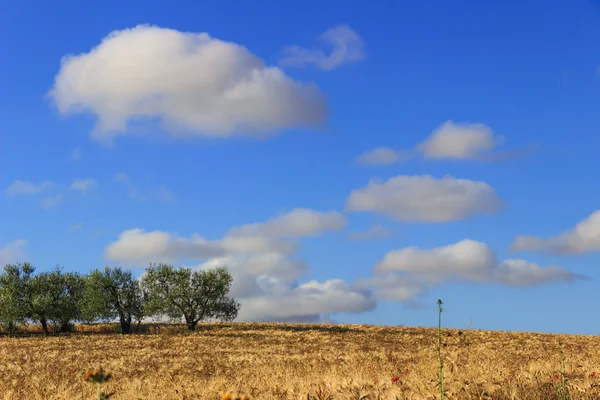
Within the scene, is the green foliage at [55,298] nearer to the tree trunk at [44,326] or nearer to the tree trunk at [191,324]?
the tree trunk at [44,326]

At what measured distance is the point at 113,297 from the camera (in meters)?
69.2

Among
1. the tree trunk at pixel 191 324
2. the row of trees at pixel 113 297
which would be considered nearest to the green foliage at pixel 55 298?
the row of trees at pixel 113 297

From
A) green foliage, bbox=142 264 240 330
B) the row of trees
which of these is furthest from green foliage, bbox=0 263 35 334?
green foliage, bbox=142 264 240 330

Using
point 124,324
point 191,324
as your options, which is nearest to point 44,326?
point 124,324

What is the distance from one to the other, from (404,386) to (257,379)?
13.6 feet

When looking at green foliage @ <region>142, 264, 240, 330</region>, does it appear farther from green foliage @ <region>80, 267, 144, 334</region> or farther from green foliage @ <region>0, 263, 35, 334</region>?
green foliage @ <region>0, 263, 35, 334</region>

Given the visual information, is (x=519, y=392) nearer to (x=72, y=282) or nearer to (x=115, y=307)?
(x=115, y=307)

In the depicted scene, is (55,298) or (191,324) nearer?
(191,324)

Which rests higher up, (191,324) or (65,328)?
(191,324)

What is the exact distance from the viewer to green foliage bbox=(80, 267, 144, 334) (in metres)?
68.0

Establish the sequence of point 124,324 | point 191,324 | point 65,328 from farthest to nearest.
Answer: point 65,328, point 124,324, point 191,324

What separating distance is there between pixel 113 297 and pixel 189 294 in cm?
1021

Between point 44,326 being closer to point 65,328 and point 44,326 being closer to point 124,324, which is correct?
point 65,328

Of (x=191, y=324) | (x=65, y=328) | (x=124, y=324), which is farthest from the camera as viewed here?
(x=65, y=328)
